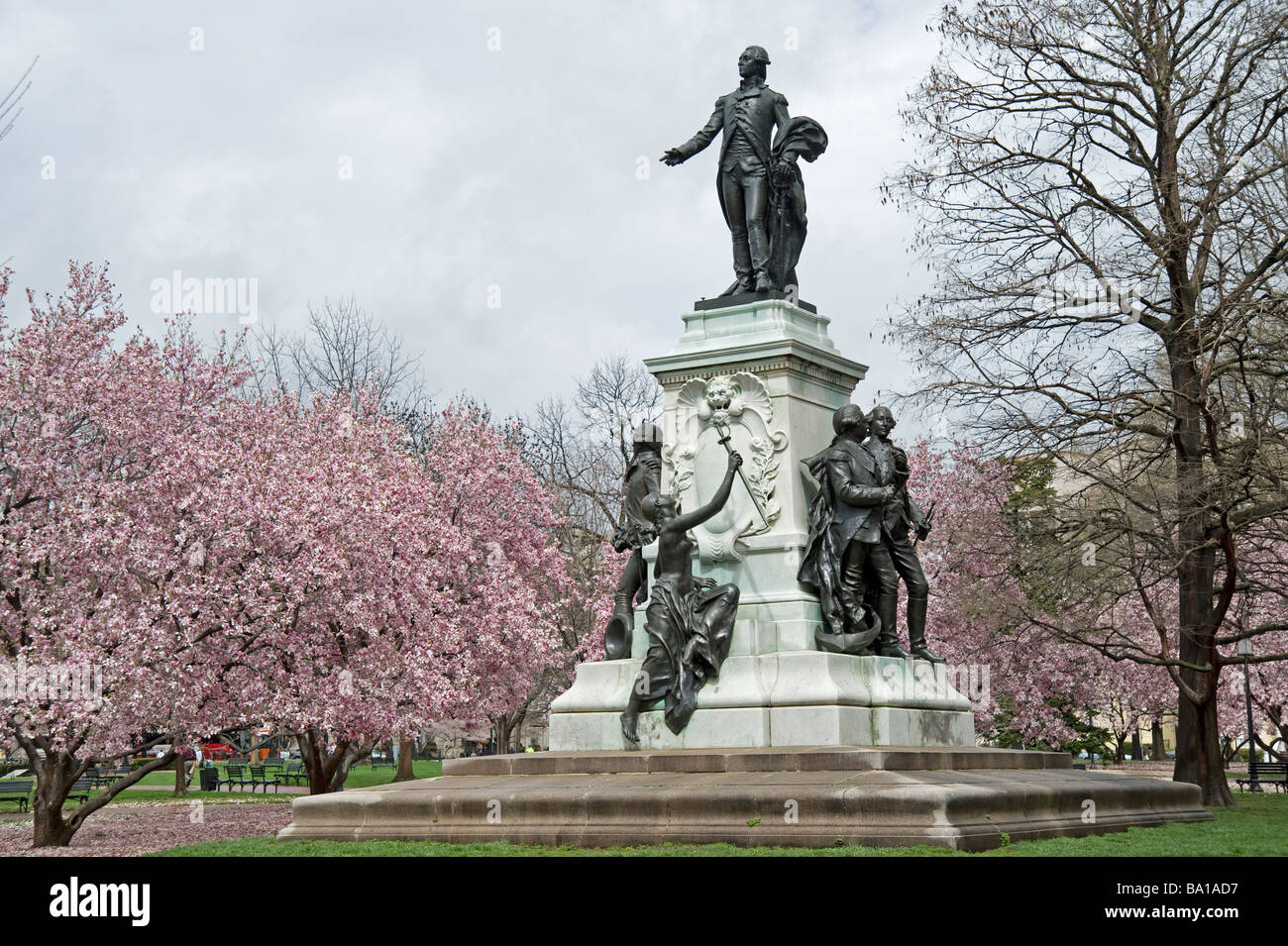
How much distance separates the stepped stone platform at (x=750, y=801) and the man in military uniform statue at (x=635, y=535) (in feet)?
4.48

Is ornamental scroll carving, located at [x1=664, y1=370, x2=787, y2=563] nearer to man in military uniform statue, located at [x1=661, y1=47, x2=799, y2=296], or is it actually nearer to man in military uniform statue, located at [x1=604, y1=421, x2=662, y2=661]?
man in military uniform statue, located at [x1=604, y1=421, x2=662, y2=661]

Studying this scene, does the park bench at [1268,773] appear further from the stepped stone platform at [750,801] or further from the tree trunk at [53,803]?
the tree trunk at [53,803]

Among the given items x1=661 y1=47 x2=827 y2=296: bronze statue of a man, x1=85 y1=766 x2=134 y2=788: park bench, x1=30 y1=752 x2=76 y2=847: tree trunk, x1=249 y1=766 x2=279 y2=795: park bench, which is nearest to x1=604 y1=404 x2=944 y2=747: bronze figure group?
x1=661 y1=47 x2=827 y2=296: bronze statue of a man

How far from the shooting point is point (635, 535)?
12.7 meters

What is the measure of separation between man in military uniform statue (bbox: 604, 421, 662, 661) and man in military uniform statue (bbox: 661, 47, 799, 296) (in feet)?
5.54

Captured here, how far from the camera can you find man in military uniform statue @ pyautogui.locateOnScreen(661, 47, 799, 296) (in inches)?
530

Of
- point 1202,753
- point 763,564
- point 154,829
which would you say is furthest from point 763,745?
point 154,829

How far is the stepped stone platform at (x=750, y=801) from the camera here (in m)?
8.75

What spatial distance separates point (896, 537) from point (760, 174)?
3772 millimetres

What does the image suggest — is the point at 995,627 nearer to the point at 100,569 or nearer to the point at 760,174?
the point at 760,174

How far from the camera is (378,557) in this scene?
73.0ft

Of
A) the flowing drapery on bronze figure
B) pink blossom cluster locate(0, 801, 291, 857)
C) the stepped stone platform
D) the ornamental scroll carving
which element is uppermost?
the ornamental scroll carving

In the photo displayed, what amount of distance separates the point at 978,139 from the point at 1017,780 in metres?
14.7
